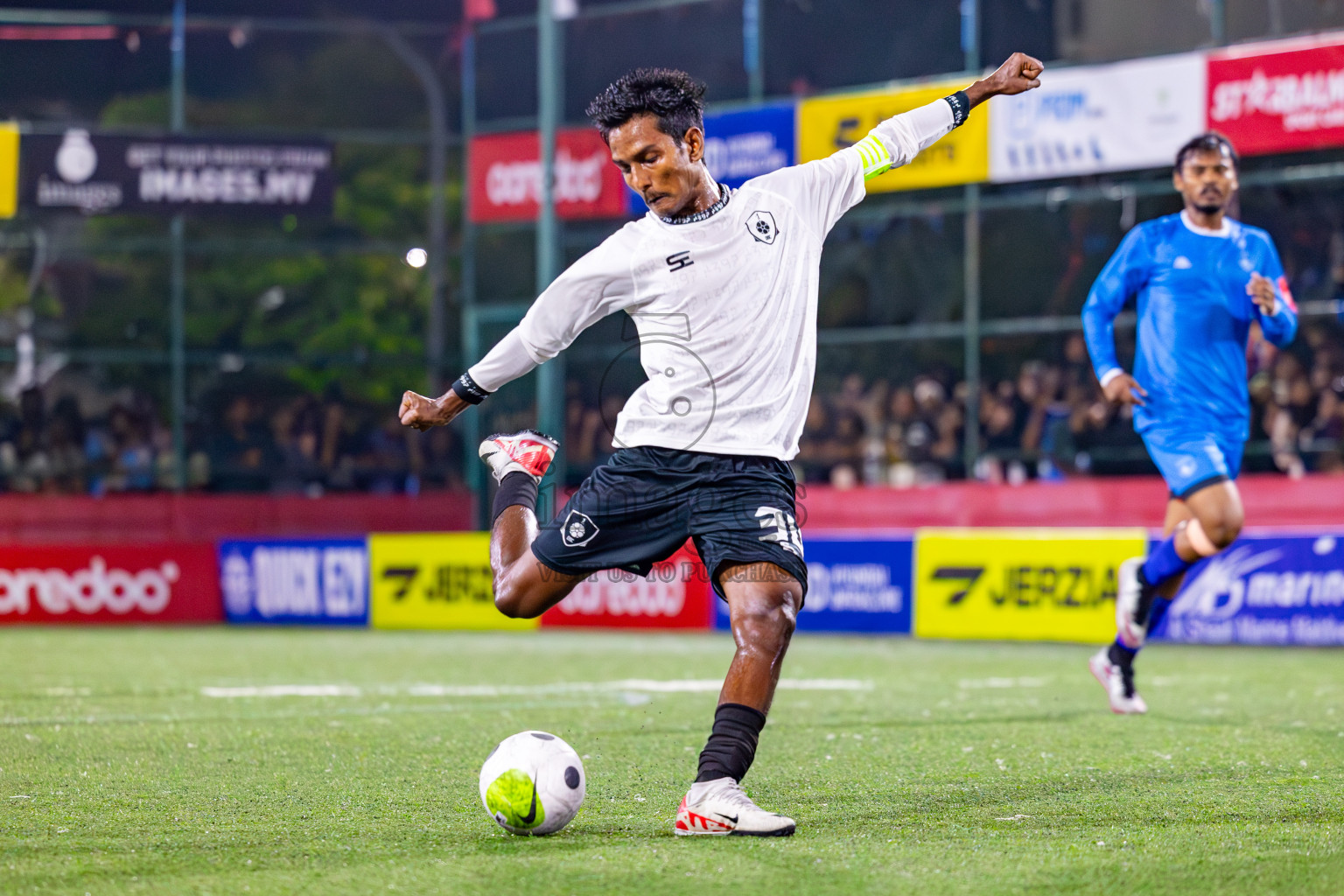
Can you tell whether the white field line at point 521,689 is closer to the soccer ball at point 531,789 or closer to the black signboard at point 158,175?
the soccer ball at point 531,789

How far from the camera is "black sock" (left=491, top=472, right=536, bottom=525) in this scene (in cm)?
573

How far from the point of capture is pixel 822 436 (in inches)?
806

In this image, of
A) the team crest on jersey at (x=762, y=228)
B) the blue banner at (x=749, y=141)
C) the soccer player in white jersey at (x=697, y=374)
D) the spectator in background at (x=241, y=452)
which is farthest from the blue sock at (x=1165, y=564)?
the spectator in background at (x=241, y=452)

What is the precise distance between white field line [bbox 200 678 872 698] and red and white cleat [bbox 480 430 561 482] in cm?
348

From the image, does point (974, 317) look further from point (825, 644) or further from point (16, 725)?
point (16, 725)

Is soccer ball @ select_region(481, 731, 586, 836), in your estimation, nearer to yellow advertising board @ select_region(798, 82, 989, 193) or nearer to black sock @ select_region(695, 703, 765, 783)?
black sock @ select_region(695, 703, 765, 783)

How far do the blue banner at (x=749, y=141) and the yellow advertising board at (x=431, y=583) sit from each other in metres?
6.23

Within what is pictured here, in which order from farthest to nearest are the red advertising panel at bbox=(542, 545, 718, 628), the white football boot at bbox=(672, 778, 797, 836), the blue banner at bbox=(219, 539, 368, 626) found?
the blue banner at bbox=(219, 539, 368, 626)
the red advertising panel at bbox=(542, 545, 718, 628)
the white football boot at bbox=(672, 778, 797, 836)

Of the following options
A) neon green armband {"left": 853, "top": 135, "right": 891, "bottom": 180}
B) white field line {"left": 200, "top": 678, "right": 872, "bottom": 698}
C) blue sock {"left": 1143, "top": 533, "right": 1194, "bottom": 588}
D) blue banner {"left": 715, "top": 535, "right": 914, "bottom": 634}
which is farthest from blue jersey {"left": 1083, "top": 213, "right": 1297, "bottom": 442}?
blue banner {"left": 715, "top": 535, "right": 914, "bottom": 634}

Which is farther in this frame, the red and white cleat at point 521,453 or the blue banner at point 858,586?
the blue banner at point 858,586

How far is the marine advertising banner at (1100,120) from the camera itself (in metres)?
18.1

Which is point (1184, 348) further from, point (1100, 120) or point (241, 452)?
point (241, 452)

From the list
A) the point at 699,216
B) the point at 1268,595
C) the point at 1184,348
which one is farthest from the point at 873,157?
the point at 1268,595

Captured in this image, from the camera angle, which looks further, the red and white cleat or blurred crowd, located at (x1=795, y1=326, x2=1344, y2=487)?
blurred crowd, located at (x1=795, y1=326, x2=1344, y2=487)
